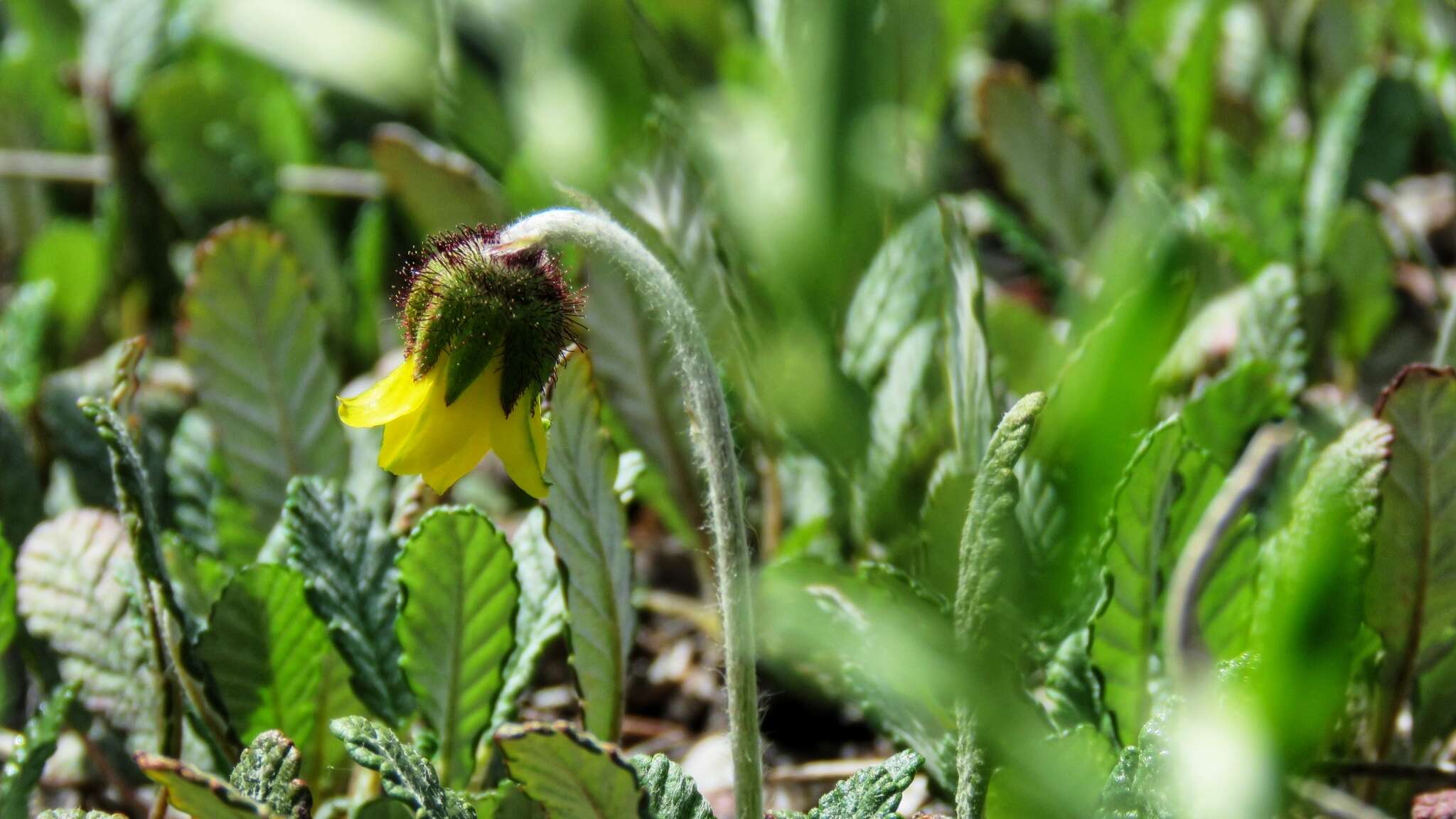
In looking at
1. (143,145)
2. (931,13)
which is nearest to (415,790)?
(931,13)

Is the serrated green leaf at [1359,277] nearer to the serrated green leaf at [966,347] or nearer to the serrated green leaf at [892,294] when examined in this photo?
the serrated green leaf at [892,294]

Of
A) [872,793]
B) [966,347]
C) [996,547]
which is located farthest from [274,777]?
[966,347]

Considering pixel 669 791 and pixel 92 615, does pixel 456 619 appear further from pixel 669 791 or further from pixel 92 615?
pixel 92 615

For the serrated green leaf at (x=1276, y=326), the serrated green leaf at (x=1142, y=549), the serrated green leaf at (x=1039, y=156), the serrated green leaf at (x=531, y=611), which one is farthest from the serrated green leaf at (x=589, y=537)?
the serrated green leaf at (x=1039, y=156)

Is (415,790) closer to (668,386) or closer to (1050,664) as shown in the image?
(1050,664)

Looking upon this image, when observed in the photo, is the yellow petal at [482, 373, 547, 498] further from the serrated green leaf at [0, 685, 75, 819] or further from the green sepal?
the serrated green leaf at [0, 685, 75, 819]
